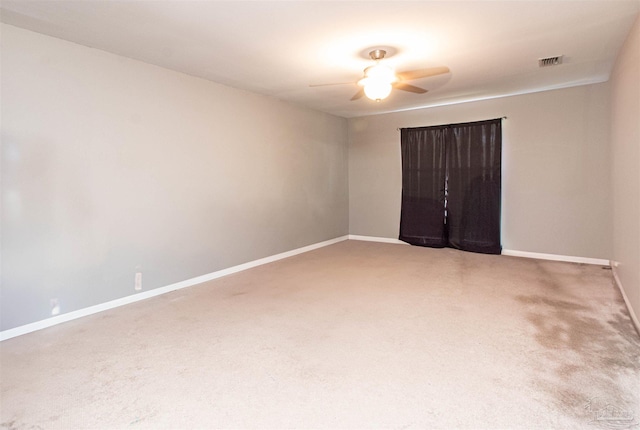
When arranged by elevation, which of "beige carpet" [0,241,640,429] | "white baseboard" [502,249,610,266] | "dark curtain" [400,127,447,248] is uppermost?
"dark curtain" [400,127,447,248]

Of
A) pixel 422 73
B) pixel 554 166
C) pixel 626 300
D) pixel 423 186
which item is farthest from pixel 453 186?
pixel 626 300

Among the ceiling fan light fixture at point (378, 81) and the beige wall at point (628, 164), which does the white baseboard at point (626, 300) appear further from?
the ceiling fan light fixture at point (378, 81)

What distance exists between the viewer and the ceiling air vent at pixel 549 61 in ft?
11.4

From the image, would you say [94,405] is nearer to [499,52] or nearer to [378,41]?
[378,41]

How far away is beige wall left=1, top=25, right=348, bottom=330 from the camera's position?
2.71m

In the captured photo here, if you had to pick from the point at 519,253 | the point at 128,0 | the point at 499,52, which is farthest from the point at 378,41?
the point at 519,253

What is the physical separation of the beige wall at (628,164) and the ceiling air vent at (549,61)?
0.49 metres

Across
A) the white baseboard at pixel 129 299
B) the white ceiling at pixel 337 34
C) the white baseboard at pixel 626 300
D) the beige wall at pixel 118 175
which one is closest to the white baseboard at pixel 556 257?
the white baseboard at pixel 626 300

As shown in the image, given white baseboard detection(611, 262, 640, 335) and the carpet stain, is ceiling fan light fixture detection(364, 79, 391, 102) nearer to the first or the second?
the carpet stain

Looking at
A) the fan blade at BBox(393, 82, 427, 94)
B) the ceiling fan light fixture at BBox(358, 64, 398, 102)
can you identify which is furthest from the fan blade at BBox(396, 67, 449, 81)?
the ceiling fan light fixture at BBox(358, 64, 398, 102)

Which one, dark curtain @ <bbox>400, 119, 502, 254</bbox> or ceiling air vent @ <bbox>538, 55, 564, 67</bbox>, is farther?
dark curtain @ <bbox>400, 119, 502, 254</bbox>

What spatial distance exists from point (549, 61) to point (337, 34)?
2296 mm

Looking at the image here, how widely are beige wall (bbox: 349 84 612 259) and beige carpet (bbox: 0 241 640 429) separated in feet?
3.86

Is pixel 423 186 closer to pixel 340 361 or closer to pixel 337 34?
pixel 337 34
